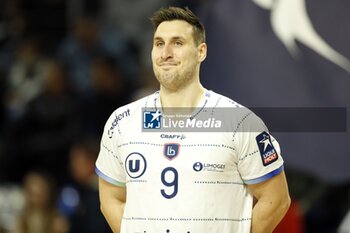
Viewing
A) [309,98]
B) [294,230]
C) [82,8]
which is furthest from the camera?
[82,8]

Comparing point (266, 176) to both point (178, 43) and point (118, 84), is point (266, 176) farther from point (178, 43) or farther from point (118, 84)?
point (118, 84)

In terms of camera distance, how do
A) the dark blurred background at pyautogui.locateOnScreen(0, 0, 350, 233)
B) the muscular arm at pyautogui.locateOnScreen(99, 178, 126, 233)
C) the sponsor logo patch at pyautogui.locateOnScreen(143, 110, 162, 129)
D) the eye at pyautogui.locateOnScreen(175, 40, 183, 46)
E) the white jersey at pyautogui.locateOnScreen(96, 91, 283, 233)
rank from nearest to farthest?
the white jersey at pyautogui.locateOnScreen(96, 91, 283, 233) → the eye at pyautogui.locateOnScreen(175, 40, 183, 46) → the sponsor logo patch at pyautogui.locateOnScreen(143, 110, 162, 129) → the muscular arm at pyautogui.locateOnScreen(99, 178, 126, 233) → the dark blurred background at pyautogui.locateOnScreen(0, 0, 350, 233)

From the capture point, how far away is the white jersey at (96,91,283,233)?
17.3ft

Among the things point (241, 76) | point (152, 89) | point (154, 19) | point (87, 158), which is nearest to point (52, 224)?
point (87, 158)

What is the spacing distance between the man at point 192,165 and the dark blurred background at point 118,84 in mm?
767

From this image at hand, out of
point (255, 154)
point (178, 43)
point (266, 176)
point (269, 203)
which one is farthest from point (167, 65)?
point (269, 203)

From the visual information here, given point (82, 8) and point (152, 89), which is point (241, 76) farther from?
point (82, 8)

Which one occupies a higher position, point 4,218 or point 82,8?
point 82,8

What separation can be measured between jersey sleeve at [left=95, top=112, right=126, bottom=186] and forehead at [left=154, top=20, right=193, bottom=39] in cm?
53

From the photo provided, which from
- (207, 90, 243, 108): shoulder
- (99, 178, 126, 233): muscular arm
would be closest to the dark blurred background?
(207, 90, 243, 108): shoulder

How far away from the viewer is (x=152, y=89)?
9.78m

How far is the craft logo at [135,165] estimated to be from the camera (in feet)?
17.7

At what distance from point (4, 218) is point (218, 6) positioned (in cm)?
453

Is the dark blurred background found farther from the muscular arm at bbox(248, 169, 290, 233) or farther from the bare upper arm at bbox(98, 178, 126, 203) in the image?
the bare upper arm at bbox(98, 178, 126, 203)
